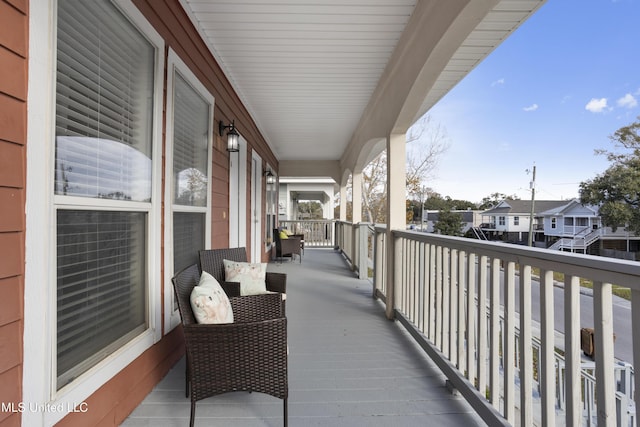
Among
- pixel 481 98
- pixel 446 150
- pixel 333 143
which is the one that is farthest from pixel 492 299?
pixel 481 98

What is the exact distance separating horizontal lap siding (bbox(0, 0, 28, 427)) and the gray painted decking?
86 cm

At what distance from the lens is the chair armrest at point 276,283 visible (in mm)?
2897

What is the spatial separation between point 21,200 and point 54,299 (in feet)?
1.31

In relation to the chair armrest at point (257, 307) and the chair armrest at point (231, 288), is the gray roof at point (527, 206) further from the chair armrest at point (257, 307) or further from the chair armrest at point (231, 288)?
the chair armrest at point (231, 288)

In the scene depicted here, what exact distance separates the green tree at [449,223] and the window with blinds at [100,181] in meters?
4.16

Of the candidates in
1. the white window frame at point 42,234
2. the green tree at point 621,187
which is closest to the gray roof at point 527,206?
the green tree at point 621,187

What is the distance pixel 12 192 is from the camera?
1.12 meters

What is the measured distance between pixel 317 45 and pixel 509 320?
2.64 meters

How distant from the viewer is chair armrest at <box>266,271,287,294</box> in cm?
290

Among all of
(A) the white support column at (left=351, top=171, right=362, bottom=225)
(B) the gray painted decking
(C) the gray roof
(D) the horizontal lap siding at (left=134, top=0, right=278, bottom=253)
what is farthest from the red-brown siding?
(C) the gray roof

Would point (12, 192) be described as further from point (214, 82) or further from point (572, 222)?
point (572, 222)

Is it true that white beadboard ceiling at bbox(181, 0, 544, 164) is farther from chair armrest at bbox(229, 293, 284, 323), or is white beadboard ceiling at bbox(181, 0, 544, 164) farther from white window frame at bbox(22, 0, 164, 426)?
chair armrest at bbox(229, 293, 284, 323)

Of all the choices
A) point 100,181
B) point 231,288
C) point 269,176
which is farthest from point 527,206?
point 100,181

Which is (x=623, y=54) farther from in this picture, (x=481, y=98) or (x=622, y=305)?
(x=622, y=305)
